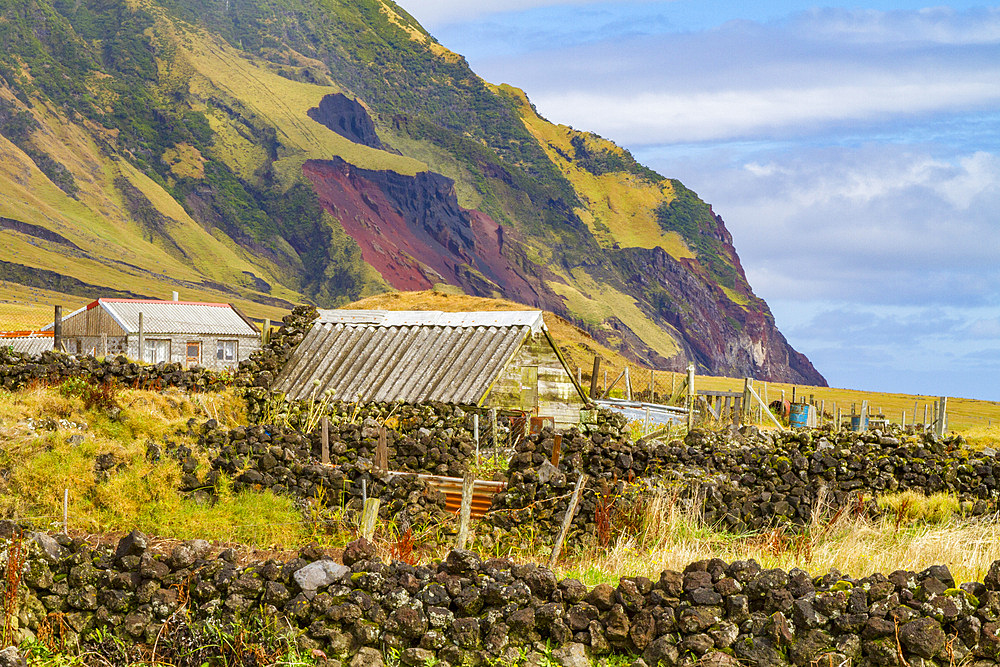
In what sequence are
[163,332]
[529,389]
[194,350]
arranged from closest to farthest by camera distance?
[529,389] < [163,332] < [194,350]

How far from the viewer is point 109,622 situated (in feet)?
29.0

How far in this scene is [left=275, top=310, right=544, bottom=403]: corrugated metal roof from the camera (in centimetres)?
2061

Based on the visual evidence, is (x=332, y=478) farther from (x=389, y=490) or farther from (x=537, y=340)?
(x=537, y=340)

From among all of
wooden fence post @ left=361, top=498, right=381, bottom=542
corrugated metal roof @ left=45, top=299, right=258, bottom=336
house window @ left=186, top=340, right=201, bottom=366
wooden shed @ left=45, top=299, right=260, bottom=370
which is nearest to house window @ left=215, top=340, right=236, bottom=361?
wooden shed @ left=45, top=299, right=260, bottom=370

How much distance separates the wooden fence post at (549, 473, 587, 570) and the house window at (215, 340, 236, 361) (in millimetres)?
42388

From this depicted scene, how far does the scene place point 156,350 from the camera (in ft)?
161

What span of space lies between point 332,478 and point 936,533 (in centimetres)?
844

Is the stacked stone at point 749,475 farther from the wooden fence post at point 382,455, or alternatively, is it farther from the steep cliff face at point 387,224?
the steep cliff face at point 387,224

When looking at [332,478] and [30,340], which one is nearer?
[332,478]

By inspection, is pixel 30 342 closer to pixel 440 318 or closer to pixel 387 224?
pixel 440 318

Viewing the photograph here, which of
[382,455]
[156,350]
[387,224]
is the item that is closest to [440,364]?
[382,455]

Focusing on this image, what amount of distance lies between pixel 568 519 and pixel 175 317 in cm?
4304

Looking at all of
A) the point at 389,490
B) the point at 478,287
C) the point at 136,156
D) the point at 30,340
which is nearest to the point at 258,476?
the point at 389,490

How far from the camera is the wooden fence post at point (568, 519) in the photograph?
1185 centimetres
